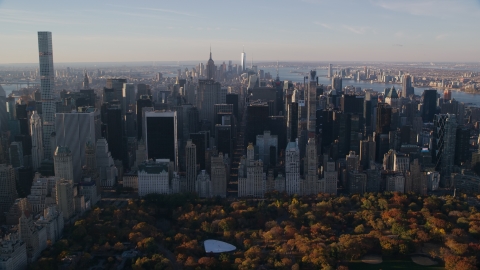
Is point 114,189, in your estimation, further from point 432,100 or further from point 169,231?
point 432,100

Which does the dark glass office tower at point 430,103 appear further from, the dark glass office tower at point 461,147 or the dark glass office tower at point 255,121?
the dark glass office tower at point 255,121

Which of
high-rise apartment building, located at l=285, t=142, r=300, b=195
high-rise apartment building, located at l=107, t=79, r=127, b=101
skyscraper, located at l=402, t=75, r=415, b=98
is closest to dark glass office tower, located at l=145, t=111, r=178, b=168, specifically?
high-rise apartment building, located at l=285, t=142, r=300, b=195

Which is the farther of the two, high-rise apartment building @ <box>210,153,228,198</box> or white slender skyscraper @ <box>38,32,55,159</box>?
white slender skyscraper @ <box>38,32,55,159</box>

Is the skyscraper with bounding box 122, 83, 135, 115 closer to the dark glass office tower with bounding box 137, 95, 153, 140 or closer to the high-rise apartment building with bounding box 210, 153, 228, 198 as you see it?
the dark glass office tower with bounding box 137, 95, 153, 140

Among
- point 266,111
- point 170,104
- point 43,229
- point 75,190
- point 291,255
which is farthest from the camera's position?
point 170,104

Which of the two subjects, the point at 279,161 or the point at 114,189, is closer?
the point at 114,189

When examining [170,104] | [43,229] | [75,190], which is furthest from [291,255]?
[170,104]

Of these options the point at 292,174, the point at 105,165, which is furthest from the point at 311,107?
the point at 105,165
